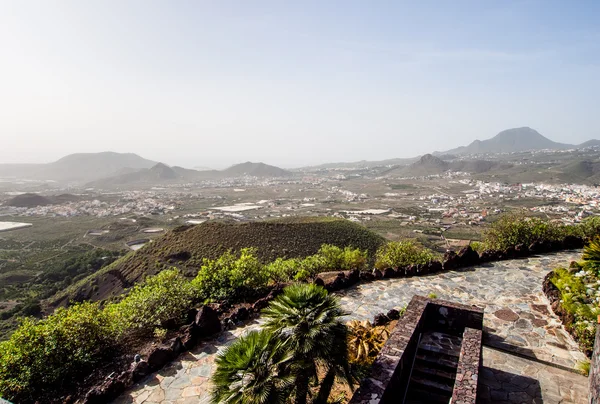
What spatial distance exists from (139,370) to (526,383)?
7.26m

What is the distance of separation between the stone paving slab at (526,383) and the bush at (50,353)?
778 cm

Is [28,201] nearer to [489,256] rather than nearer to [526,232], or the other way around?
[489,256]

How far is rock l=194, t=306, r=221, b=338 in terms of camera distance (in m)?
7.90

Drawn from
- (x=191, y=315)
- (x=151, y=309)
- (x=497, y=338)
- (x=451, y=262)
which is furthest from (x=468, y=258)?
(x=151, y=309)

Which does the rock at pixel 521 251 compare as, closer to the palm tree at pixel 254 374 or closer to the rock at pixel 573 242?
the rock at pixel 573 242

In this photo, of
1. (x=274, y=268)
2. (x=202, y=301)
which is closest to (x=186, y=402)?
(x=202, y=301)

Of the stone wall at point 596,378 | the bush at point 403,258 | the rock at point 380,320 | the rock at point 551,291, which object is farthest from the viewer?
the bush at point 403,258

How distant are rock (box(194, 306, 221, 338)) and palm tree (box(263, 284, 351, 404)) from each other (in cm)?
349

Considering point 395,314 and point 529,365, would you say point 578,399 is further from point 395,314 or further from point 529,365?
point 395,314

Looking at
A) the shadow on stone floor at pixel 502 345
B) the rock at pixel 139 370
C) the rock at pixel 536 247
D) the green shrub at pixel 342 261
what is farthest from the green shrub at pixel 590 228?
Result: the rock at pixel 139 370

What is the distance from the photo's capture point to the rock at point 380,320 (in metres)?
8.06

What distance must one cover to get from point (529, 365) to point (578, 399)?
0.98 m

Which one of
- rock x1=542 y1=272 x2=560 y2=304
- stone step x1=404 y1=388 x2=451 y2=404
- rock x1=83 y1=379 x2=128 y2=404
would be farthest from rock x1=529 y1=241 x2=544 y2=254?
rock x1=83 y1=379 x2=128 y2=404

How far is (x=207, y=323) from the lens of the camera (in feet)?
26.1
